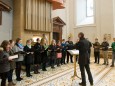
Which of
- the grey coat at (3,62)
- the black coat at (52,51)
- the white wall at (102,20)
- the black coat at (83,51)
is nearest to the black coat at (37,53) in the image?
the black coat at (52,51)

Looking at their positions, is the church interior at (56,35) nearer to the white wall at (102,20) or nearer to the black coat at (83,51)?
the white wall at (102,20)

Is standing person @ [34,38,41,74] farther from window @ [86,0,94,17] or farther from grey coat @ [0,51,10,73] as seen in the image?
window @ [86,0,94,17]

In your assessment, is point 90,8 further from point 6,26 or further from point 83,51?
point 83,51

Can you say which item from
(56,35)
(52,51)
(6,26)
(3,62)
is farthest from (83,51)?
(56,35)

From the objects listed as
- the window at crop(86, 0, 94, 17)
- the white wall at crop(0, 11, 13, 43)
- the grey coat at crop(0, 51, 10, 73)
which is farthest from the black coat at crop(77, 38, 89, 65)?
the window at crop(86, 0, 94, 17)

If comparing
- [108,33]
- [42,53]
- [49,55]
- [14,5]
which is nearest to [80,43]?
[42,53]

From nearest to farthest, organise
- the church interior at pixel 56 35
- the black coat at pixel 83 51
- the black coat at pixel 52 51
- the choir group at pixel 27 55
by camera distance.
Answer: the choir group at pixel 27 55
the black coat at pixel 83 51
the church interior at pixel 56 35
the black coat at pixel 52 51

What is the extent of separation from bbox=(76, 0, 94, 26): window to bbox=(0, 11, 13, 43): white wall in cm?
855

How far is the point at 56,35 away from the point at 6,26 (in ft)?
18.5

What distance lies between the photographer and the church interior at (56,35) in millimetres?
5672

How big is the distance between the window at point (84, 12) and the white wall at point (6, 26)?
8.55 meters

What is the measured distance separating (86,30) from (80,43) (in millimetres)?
10544

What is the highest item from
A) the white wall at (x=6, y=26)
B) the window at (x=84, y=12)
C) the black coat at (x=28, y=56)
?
the window at (x=84, y=12)

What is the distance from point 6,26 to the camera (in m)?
8.00
